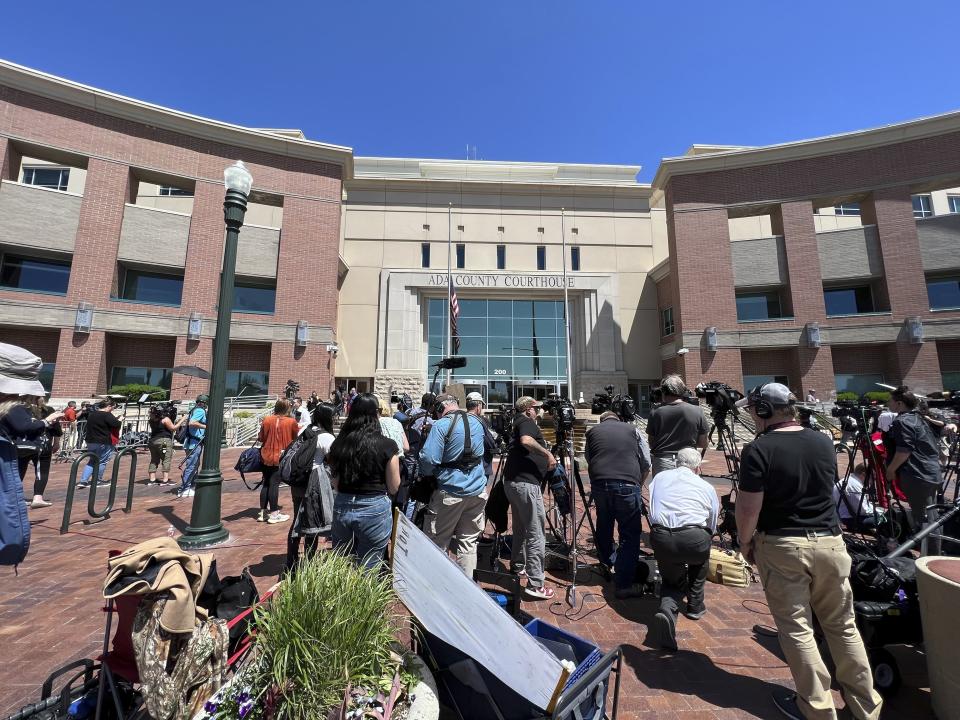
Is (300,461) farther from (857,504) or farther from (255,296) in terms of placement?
(255,296)

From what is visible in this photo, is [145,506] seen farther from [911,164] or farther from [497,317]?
[911,164]

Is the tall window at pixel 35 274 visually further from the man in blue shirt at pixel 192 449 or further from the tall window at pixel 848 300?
the tall window at pixel 848 300

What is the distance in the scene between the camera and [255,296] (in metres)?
22.3

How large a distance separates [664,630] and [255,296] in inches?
953

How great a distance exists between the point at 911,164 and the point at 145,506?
33.0 m

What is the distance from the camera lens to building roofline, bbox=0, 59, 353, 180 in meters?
17.9

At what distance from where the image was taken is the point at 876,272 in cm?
2086

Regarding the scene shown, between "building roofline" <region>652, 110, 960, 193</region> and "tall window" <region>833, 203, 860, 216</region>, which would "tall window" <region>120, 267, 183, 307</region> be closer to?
"building roofline" <region>652, 110, 960, 193</region>

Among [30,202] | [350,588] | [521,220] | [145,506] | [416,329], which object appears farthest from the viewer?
[521,220]

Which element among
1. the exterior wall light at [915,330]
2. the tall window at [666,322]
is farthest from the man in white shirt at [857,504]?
the exterior wall light at [915,330]

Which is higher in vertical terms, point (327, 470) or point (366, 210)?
point (366, 210)

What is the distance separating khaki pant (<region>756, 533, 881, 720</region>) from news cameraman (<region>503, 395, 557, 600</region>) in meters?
2.05

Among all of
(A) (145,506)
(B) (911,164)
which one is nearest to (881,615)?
(A) (145,506)

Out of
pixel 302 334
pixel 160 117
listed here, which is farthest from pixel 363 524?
pixel 160 117
